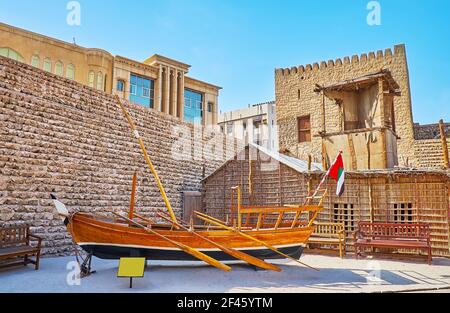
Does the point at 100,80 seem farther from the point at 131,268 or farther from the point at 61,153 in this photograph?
the point at 131,268

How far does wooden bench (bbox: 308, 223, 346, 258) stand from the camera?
30.1ft

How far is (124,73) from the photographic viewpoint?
22.9 meters

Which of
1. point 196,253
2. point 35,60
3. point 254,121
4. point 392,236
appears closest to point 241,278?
point 196,253

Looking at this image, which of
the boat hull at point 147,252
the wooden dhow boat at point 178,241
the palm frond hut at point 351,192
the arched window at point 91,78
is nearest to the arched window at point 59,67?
the arched window at point 91,78

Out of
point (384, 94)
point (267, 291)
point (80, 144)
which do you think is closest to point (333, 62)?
point (384, 94)

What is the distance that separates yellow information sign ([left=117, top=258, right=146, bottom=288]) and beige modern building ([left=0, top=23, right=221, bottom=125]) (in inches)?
591

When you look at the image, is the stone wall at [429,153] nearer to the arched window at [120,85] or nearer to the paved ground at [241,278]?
the paved ground at [241,278]

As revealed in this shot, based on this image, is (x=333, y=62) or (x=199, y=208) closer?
(x=199, y=208)

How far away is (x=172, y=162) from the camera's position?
13766mm

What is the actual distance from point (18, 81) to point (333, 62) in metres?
20.1

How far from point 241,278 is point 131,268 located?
242cm

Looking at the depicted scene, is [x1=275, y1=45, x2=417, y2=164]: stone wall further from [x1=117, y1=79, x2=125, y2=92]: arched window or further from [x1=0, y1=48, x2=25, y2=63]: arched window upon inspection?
[x1=0, y1=48, x2=25, y2=63]: arched window

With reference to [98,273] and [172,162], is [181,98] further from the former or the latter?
[98,273]

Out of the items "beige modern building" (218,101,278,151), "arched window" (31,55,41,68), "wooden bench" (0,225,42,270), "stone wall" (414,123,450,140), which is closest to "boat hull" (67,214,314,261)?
"wooden bench" (0,225,42,270)
